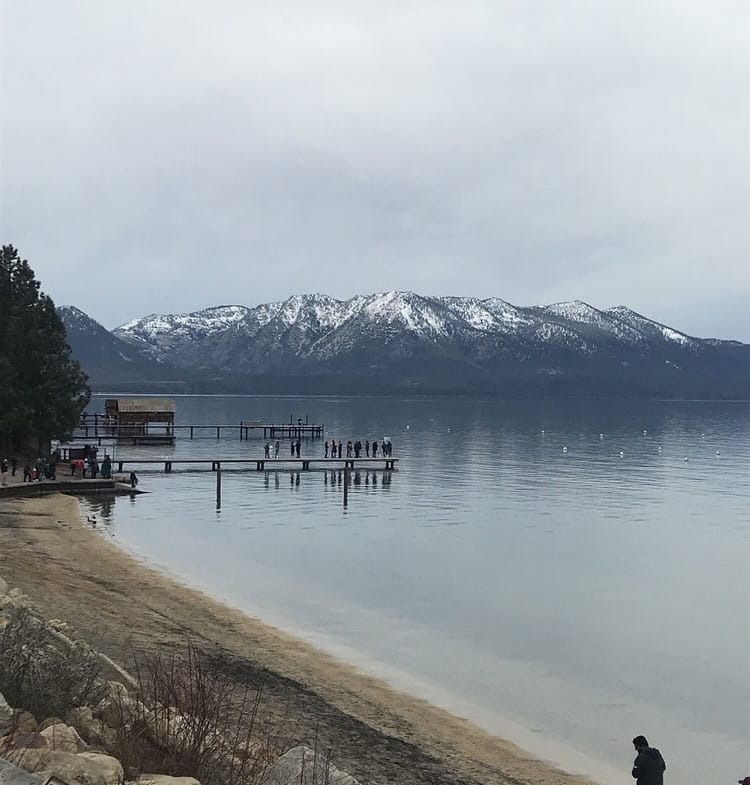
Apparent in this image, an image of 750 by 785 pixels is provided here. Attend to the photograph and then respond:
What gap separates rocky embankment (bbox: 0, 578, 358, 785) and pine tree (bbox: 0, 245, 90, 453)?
44.7 m

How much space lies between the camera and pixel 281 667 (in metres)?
20.6

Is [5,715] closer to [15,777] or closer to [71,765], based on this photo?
[71,765]

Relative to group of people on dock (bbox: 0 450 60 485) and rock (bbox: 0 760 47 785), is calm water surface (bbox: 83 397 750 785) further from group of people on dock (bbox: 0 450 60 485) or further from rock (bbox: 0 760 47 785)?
rock (bbox: 0 760 47 785)

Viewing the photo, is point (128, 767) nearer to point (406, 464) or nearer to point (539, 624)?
point (539, 624)

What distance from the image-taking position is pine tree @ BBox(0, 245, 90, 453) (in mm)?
54344

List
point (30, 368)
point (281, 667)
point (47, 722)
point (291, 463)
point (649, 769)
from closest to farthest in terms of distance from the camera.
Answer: point (47, 722) < point (649, 769) < point (281, 667) < point (30, 368) < point (291, 463)

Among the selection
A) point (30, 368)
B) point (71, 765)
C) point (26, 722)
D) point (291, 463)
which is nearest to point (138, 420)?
point (291, 463)

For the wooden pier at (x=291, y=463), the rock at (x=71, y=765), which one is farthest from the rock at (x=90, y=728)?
the wooden pier at (x=291, y=463)

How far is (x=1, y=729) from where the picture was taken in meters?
8.70

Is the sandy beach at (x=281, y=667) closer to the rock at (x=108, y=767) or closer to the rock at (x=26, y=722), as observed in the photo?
the rock at (x=26, y=722)

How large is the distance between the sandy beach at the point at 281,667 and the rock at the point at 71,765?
677cm

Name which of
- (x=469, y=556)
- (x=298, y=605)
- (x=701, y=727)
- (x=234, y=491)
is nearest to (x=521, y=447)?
(x=234, y=491)

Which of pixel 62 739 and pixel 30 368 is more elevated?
pixel 30 368

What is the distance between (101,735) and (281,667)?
1087 centimetres
